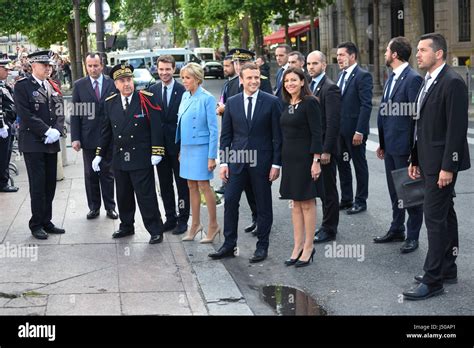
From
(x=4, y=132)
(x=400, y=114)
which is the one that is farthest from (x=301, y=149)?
(x=4, y=132)

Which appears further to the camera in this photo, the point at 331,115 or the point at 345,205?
the point at 345,205

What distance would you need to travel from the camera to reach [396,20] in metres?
40.1

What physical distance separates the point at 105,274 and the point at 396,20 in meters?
34.5

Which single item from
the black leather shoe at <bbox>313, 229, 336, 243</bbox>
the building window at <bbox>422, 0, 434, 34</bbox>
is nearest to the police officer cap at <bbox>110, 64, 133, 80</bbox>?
the black leather shoe at <bbox>313, 229, 336, 243</bbox>

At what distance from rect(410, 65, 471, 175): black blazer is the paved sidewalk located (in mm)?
1912

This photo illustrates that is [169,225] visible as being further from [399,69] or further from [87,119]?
[399,69]

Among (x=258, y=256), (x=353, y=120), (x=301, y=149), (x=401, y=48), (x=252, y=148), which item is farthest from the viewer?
(x=353, y=120)

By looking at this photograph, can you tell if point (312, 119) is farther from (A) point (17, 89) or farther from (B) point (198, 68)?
(A) point (17, 89)

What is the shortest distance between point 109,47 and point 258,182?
12.3 metres

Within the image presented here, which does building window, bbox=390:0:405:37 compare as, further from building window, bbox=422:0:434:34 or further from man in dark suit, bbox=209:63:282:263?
man in dark suit, bbox=209:63:282:263

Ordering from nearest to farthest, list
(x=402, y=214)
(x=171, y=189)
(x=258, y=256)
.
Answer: (x=258, y=256) < (x=402, y=214) < (x=171, y=189)

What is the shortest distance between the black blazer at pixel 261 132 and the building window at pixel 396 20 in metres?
32.5

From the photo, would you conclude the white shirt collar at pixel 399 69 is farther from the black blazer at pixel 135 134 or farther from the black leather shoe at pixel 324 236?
the black blazer at pixel 135 134

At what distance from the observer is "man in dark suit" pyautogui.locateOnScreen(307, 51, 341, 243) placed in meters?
8.98
